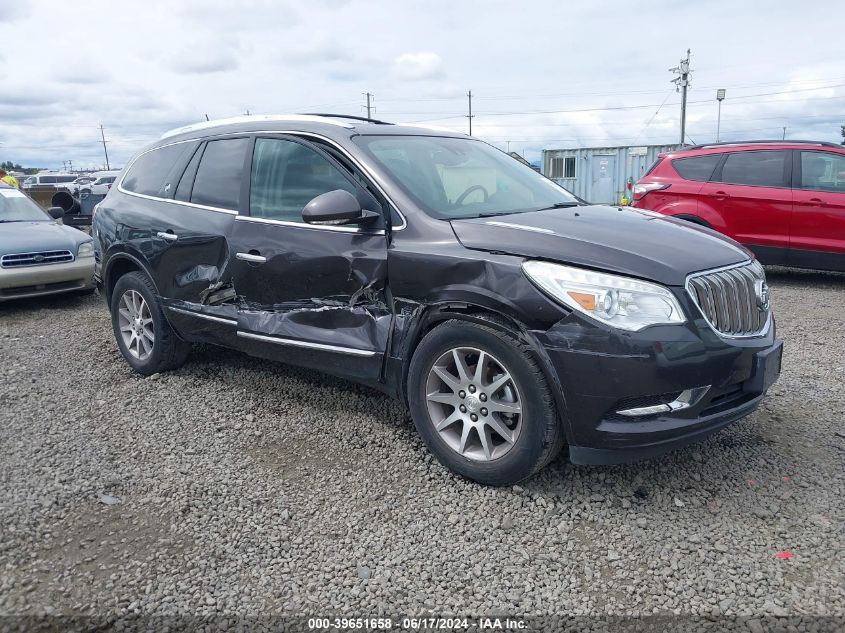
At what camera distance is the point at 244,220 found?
13.6ft

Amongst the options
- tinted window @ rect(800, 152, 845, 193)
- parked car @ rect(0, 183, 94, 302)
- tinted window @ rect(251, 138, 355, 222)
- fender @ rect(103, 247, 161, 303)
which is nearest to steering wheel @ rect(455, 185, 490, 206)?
tinted window @ rect(251, 138, 355, 222)

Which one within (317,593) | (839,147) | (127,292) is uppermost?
(839,147)

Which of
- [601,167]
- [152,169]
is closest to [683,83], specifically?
[601,167]

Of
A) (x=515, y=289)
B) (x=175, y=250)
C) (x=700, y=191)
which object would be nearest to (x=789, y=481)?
(x=515, y=289)

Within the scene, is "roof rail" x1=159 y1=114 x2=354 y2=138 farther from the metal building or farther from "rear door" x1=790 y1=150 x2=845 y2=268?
the metal building

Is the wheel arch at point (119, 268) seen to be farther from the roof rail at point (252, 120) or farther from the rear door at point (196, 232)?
the roof rail at point (252, 120)

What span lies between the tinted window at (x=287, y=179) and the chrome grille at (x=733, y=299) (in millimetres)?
1864

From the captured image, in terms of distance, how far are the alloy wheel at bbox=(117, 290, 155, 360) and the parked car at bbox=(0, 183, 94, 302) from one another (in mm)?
2692

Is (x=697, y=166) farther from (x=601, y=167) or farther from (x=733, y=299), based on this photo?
(x=601, y=167)

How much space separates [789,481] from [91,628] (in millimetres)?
3066

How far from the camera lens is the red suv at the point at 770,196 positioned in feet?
25.8

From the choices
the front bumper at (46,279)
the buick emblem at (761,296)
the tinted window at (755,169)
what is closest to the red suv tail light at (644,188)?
the tinted window at (755,169)

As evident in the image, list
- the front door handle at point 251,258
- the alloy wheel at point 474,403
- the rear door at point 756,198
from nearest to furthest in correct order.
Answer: the alloy wheel at point 474,403 → the front door handle at point 251,258 → the rear door at point 756,198

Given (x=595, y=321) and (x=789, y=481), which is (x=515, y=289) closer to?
(x=595, y=321)
